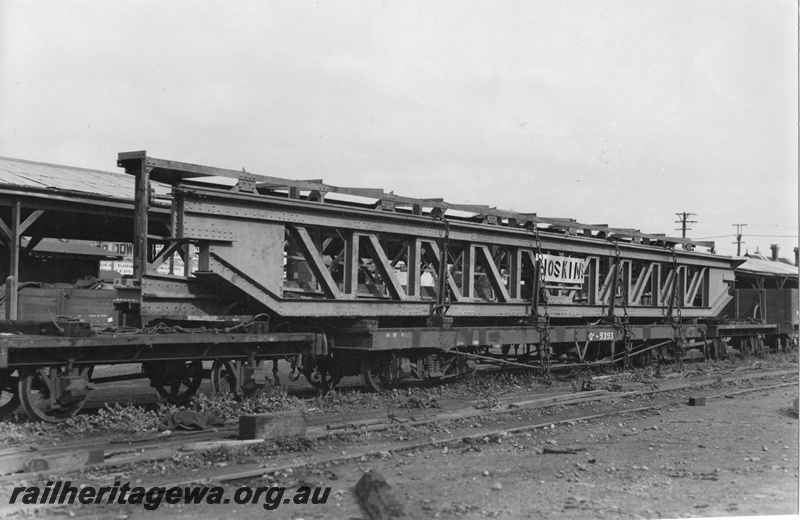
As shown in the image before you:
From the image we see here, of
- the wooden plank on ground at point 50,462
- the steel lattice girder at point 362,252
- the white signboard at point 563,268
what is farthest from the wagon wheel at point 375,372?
the wooden plank on ground at point 50,462

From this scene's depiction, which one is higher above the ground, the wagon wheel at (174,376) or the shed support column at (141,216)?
the shed support column at (141,216)

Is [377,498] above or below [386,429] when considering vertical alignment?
above

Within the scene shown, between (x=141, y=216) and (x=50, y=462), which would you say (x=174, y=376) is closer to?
(x=141, y=216)

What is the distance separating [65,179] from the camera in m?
18.0

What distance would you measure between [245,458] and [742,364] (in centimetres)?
1730

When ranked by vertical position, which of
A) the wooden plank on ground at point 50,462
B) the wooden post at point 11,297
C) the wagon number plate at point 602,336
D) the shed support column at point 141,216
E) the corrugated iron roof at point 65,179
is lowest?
the wooden plank on ground at point 50,462

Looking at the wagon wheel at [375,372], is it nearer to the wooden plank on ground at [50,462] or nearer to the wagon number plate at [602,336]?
the wagon number plate at [602,336]

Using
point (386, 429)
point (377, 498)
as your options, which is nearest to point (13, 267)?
point (386, 429)

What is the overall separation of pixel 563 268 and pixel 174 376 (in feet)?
29.4

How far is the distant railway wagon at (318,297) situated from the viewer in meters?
9.68

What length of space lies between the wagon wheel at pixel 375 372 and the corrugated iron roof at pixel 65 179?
722 cm

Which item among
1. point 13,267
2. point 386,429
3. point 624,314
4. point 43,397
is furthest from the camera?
point 624,314

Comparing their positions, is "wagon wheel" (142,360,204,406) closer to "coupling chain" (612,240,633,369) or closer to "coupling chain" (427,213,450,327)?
"coupling chain" (427,213,450,327)

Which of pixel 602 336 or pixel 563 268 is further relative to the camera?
pixel 602 336
